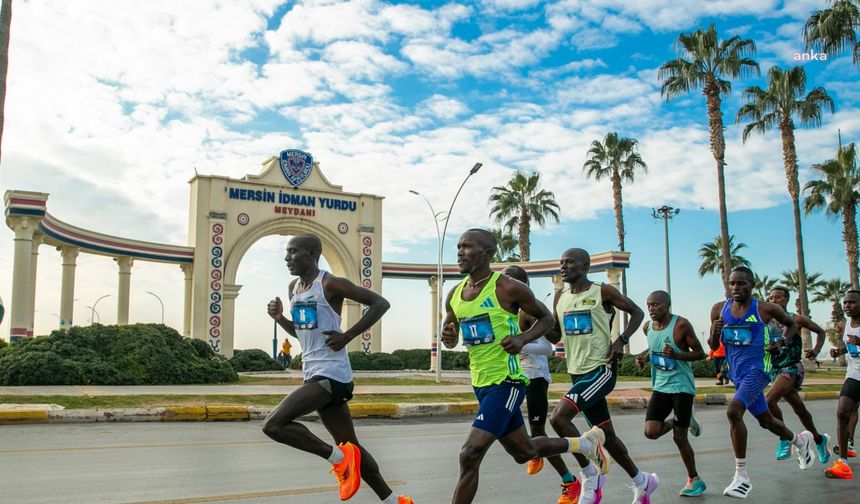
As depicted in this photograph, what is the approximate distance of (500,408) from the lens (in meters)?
5.09

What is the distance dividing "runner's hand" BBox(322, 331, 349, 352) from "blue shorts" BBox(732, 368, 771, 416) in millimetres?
3768

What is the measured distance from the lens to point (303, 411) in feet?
17.8

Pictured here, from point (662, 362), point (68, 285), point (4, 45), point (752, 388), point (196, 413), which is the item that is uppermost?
point (4, 45)

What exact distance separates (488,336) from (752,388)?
331 cm

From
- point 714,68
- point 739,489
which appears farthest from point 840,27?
point 739,489

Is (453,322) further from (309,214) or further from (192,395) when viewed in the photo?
(309,214)

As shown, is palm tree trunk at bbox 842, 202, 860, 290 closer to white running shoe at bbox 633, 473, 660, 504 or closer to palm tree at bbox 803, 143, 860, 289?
palm tree at bbox 803, 143, 860, 289

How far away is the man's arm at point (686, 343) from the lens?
712cm

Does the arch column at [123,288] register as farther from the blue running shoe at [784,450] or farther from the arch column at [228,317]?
the blue running shoe at [784,450]

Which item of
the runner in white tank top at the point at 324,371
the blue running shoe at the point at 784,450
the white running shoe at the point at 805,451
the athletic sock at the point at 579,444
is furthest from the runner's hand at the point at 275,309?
the blue running shoe at the point at 784,450

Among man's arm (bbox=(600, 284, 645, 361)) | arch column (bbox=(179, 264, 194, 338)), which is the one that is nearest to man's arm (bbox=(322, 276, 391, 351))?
man's arm (bbox=(600, 284, 645, 361))

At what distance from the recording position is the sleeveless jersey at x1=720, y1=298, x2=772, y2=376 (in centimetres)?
738

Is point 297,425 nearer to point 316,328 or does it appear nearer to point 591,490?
point 316,328

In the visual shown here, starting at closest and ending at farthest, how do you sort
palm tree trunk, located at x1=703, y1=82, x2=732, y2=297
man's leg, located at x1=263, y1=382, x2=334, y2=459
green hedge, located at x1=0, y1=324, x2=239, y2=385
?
man's leg, located at x1=263, y1=382, x2=334, y2=459, green hedge, located at x1=0, y1=324, x2=239, y2=385, palm tree trunk, located at x1=703, y1=82, x2=732, y2=297
